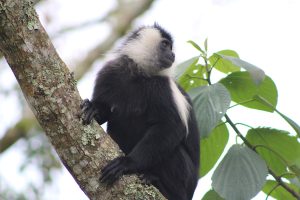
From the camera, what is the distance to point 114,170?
236 cm

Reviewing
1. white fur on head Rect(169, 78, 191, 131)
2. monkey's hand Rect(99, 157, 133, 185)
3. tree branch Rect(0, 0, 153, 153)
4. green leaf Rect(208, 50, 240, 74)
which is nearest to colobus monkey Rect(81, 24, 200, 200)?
white fur on head Rect(169, 78, 191, 131)

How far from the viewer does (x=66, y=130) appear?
92.2 inches

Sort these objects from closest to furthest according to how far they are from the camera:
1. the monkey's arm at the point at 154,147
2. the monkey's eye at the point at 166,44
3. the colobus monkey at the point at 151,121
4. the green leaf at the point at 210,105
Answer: the green leaf at the point at 210,105
the monkey's arm at the point at 154,147
the colobus monkey at the point at 151,121
the monkey's eye at the point at 166,44

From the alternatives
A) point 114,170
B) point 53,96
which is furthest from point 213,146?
point 53,96

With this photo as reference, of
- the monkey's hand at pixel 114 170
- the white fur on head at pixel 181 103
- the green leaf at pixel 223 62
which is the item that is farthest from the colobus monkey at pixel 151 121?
the green leaf at pixel 223 62

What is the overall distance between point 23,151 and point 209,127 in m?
3.93

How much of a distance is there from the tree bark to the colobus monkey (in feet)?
1.29

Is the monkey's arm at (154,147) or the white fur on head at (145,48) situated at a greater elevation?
the white fur on head at (145,48)

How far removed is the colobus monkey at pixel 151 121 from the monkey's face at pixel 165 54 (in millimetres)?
73

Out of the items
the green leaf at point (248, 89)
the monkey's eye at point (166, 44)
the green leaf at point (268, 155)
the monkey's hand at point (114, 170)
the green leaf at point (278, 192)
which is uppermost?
the monkey's eye at point (166, 44)

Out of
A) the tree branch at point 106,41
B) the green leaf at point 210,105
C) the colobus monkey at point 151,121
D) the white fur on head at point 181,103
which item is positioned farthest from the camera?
the tree branch at point 106,41

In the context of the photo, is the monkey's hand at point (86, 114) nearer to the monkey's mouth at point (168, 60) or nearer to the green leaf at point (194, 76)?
the green leaf at point (194, 76)

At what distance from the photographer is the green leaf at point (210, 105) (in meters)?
2.55

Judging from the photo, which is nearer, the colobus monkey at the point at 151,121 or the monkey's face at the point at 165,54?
the colobus monkey at the point at 151,121
